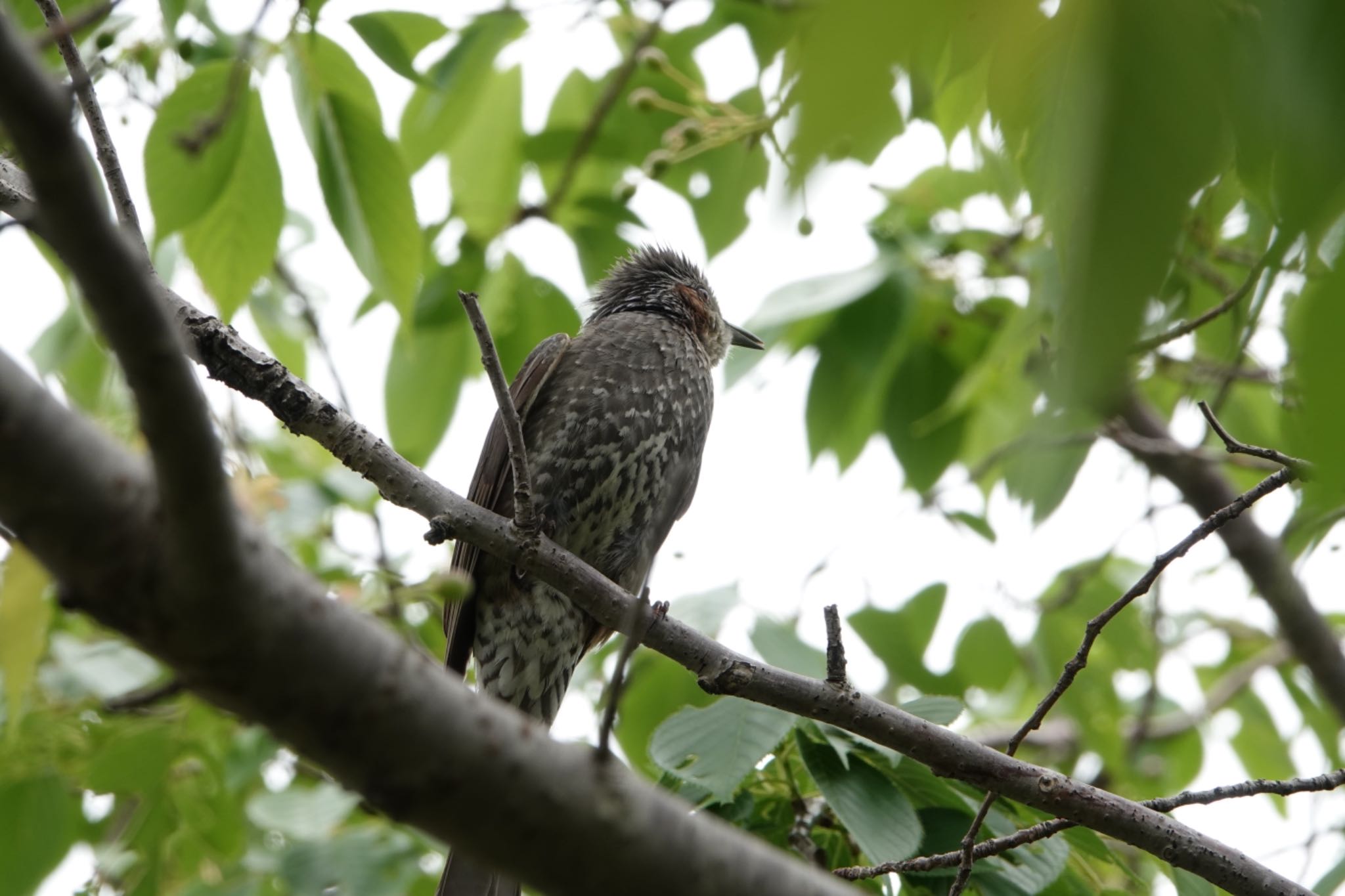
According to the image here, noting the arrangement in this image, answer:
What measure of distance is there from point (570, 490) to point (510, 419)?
1.41 metres

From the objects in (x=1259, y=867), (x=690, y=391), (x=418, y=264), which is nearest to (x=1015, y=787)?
(x=1259, y=867)

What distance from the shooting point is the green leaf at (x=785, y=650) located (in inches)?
104

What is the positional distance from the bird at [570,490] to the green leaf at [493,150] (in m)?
0.52

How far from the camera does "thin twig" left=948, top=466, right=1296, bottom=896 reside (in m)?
2.03

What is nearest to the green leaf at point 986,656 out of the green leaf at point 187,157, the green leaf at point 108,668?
the green leaf at point 108,668

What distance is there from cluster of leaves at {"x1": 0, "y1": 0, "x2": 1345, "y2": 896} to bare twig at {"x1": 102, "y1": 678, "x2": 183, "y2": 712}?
0.14 ft

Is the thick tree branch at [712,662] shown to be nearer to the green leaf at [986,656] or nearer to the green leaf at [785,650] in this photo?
the green leaf at [785,650]

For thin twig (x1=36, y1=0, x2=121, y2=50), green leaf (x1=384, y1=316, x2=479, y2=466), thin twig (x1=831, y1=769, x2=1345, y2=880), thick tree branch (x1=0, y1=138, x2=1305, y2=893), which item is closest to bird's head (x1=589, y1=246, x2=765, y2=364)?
green leaf (x1=384, y1=316, x2=479, y2=466)

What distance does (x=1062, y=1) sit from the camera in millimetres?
722

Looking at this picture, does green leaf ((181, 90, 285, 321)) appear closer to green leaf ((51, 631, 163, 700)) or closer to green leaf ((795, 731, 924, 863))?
green leaf ((51, 631, 163, 700))

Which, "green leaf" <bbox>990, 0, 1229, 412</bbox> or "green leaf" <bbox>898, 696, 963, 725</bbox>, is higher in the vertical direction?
"green leaf" <bbox>898, 696, 963, 725</bbox>

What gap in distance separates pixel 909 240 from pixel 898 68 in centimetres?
341

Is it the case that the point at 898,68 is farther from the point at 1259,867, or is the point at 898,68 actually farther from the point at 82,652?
the point at 82,652

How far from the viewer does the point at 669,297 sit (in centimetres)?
460
